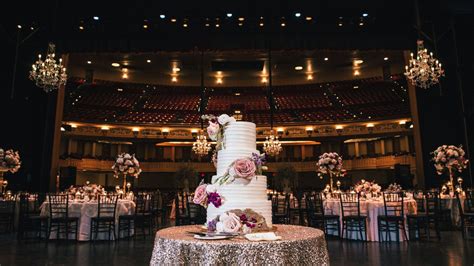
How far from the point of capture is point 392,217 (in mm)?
6684

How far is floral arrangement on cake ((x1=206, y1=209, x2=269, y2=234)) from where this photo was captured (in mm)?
1749

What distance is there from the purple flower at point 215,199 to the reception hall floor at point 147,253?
3.48 metres

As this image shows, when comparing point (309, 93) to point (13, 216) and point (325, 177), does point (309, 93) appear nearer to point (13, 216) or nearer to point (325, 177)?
point (325, 177)

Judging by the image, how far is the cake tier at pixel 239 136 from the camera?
89.6 inches

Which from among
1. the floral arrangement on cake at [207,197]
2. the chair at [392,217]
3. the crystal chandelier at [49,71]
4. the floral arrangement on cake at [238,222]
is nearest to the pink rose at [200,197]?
the floral arrangement on cake at [207,197]

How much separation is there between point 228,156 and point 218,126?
220 mm

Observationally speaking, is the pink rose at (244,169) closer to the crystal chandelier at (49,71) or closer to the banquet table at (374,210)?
the banquet table at (374,210)

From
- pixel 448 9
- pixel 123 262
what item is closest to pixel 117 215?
pixel 123 262

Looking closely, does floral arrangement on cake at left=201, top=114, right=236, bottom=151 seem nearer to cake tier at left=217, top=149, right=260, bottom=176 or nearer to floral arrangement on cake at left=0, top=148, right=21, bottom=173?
cake tier at left=217, top=149, right=260, bottom=176

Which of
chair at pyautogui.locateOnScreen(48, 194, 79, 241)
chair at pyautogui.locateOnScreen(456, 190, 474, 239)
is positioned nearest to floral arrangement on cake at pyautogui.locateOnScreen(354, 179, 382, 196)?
chair at pyautogui.locateOnScreen(456, 190, 474, 239)

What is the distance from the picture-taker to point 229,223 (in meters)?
1.75

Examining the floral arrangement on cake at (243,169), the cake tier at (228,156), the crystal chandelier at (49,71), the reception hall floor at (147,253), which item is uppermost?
the crystal chandelier at (49,71)

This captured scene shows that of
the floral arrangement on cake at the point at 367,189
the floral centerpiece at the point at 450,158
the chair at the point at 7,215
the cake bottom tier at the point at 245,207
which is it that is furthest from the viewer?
the chair at the point at 7,215

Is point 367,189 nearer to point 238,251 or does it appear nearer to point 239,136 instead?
point 239,136
